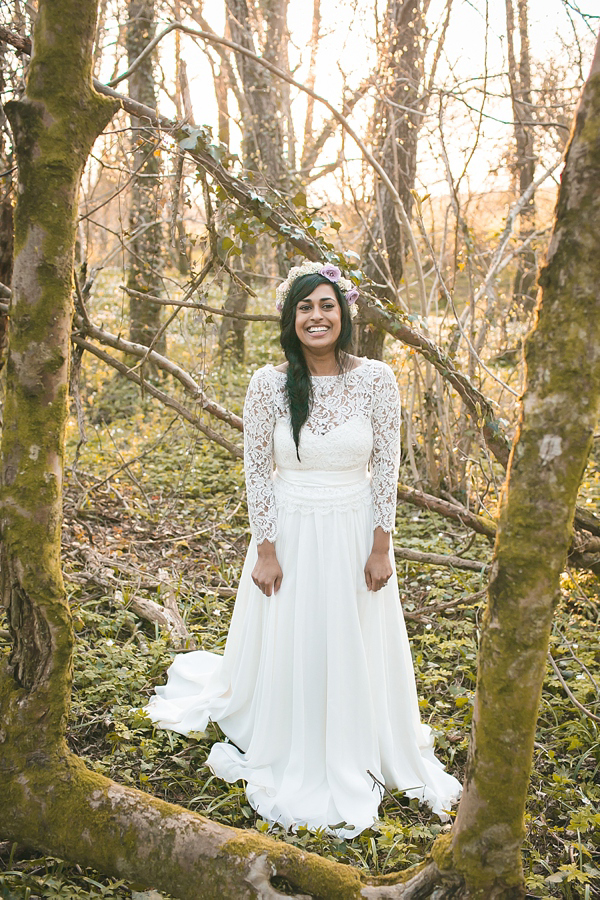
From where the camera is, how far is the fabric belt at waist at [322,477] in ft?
10.3

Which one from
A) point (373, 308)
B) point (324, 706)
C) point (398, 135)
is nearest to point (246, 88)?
point (398, 135)

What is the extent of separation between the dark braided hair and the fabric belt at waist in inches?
4.2

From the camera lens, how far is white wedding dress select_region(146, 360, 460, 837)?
3.06m

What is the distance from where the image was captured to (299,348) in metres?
3.18

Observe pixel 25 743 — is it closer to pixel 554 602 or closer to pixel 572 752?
pixel 554 602

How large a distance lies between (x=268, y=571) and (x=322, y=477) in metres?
0.48

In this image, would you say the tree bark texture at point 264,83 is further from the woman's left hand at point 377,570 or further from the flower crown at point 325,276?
the woman's left hand at point 377,570

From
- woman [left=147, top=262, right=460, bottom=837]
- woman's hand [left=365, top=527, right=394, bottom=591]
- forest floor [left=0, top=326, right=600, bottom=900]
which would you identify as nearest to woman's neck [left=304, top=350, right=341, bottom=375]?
woman [left=147, top=262, right=460, bottom=837]

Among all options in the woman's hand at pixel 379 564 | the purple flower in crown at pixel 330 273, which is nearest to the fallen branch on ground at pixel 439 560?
the woman's hand at pixel 379 564

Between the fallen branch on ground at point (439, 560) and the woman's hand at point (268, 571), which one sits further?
the fallen branch on ground at point (439, 560)

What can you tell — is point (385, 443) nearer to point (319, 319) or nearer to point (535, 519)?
point (319, 319)

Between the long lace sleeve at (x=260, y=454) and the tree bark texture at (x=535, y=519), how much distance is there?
59.5 inches

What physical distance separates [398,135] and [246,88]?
286 centimetres

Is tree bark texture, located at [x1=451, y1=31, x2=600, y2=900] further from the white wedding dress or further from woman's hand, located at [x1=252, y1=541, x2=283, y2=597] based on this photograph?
woman's hand, located at [x1=252, y1=541, x2=283, y2=597]
